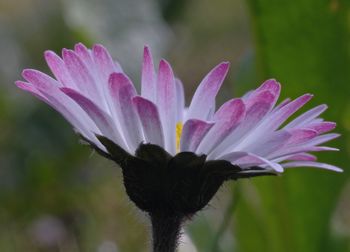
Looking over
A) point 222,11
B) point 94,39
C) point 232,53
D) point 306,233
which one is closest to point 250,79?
point 306,233

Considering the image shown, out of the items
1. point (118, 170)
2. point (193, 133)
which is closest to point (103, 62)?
point (193, 133)

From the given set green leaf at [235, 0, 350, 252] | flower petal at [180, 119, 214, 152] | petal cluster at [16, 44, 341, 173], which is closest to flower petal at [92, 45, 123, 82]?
petal cluster at [16, 44, 341, 173]

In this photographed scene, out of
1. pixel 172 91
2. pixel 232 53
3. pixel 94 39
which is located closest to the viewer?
pixel 172 91

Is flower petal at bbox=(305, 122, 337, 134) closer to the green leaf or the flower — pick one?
the flower

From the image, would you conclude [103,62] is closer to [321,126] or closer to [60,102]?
[60,102]

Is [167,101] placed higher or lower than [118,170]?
higher

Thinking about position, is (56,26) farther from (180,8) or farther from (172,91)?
(172,91)
